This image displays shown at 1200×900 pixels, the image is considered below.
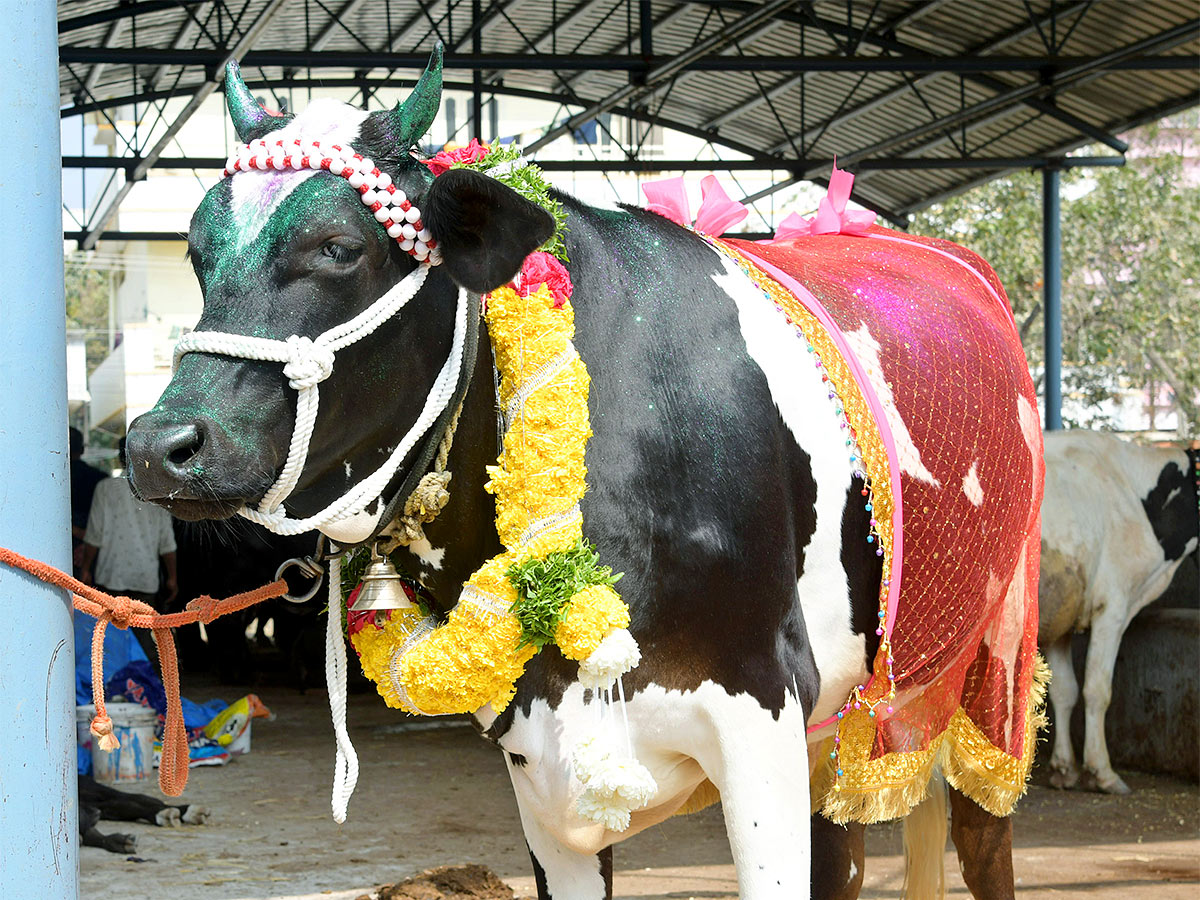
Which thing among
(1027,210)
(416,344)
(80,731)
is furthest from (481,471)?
(1027,210)

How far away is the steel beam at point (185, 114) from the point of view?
36.1ft

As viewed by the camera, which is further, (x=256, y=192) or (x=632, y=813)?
(x=632, y=813)

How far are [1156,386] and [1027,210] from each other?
884 cm

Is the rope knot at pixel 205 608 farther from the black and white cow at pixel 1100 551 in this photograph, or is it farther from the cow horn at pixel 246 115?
the black and white cow at pixel 1100 551

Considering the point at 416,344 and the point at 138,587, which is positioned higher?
the point at 416,344

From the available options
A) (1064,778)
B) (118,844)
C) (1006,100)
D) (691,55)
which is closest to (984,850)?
(118,844)

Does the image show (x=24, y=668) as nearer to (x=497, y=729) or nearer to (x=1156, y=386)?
(x=497, y=729)

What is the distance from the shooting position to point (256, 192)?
1.99m

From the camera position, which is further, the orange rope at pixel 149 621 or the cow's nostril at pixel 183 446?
the orange rope at pixel 149 621

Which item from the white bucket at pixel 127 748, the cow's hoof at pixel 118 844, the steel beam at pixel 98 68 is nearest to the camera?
the cow's hoof at pixel 118 844

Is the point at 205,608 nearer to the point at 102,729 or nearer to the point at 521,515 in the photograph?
the point at 102,729

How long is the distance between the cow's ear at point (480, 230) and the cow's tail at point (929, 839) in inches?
95.3

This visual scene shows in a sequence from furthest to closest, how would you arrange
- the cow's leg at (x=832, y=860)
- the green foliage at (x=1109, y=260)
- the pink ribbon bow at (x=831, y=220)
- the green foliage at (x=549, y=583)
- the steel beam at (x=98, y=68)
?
the green foliage at (x=1109, y=260) → the steel beam at (x=98, y=68) → the pink ribbon bow at (x=831, y=220) → the cow's leg at (x=832, y=860) → the green foliage at (x=549, y=583)

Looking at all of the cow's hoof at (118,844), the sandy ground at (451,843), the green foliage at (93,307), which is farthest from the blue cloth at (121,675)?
the green foliage at (93,307)
